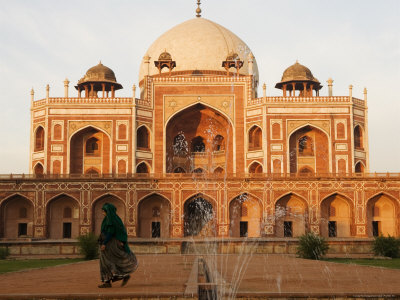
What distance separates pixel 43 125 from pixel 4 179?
5056mm

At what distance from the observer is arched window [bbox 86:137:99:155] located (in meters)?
33.8

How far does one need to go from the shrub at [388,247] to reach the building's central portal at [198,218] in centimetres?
1285

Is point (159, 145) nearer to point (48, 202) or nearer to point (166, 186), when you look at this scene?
point (166, 186)

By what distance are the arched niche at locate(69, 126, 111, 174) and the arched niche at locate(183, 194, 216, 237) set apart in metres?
5.32

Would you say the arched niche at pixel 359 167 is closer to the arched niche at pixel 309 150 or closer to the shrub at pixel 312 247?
the arched niche at pixel 309 150

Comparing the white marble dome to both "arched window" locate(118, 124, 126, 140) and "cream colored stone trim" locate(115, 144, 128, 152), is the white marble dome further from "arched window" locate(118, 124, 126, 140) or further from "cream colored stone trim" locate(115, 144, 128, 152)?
"cream colored stone trim" locate(115, 144, 128, 152)

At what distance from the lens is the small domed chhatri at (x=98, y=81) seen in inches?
1396

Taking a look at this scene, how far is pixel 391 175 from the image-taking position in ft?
97.4

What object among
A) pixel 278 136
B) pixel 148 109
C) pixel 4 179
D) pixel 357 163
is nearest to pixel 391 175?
pixel 357 163

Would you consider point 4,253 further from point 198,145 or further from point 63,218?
point 198,145

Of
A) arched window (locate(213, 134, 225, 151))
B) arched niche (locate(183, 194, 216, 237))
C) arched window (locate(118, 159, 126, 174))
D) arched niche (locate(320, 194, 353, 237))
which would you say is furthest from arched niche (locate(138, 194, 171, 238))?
arched niche (locate(320, 194, 353, 237))

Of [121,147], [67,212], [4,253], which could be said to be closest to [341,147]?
[121,147]

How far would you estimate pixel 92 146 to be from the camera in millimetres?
34031

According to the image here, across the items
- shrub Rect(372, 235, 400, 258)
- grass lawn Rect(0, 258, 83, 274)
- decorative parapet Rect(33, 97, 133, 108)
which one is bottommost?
grass lawn Rect(0, 258, 83, 274)
